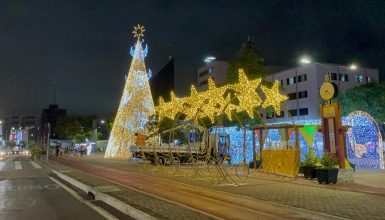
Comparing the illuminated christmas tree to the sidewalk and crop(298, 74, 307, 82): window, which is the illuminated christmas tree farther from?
crop(298, 74, 307, 82): window

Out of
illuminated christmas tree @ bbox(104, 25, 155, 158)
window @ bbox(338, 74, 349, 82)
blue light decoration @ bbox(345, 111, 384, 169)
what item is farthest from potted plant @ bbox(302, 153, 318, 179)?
window @ bbox(338, 74, 349, 82)

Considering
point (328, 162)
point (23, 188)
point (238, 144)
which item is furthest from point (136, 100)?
point (328, 162)

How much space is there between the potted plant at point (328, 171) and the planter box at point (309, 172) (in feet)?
3.70

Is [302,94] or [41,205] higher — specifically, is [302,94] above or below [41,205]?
above

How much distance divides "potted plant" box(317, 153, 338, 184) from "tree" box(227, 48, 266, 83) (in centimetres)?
1434

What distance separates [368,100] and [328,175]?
33728mm

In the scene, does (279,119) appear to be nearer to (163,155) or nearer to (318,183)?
(163,155)

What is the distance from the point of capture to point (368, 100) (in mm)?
46188

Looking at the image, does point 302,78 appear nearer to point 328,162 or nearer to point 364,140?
point 364,140

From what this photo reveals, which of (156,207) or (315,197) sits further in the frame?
(315,197)

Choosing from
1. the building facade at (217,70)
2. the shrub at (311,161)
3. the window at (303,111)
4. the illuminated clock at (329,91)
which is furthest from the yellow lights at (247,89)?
the building facade at (217,70)

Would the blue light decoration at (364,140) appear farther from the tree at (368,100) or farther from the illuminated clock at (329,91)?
the tree at (368,100)

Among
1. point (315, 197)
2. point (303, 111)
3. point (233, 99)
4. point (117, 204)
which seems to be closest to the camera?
point (117, 204)

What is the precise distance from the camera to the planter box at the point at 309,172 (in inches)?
699
